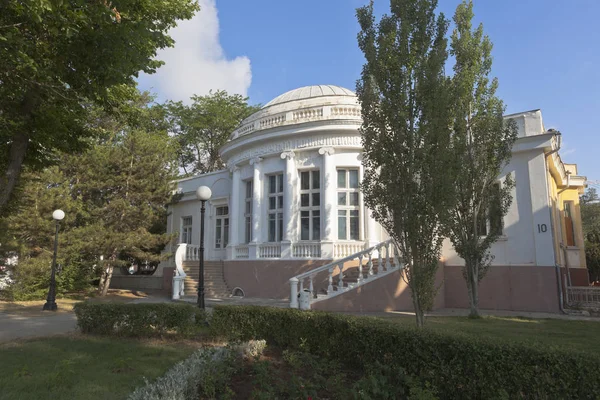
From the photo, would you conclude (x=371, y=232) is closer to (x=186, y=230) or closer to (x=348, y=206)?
(x=348, y=206)

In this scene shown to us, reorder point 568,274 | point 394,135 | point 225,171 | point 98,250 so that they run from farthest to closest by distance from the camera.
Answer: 1. point 225,171
2. point 98,250
3. point 568,274
4. point 394,135

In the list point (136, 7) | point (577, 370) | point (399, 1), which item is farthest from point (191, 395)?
point (399, 1)

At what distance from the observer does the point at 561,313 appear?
498 inches

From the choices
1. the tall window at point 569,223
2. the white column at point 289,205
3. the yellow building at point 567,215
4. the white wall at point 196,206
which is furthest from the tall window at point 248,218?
the tall window at point 569,223

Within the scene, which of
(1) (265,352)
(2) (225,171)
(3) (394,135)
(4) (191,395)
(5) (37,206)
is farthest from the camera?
(2) (225,171)

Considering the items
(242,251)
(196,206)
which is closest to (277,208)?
(242,251)

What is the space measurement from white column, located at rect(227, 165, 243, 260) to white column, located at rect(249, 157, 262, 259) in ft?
4.46

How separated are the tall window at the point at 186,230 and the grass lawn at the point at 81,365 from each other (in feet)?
47.6

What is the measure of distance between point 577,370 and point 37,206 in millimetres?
18810

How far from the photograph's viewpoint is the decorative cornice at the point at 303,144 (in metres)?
15.9

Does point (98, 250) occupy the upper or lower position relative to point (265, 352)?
upper

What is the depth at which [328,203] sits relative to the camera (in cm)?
1566

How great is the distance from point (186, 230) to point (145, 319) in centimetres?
1531

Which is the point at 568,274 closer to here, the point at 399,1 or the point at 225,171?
the point at 399,1
